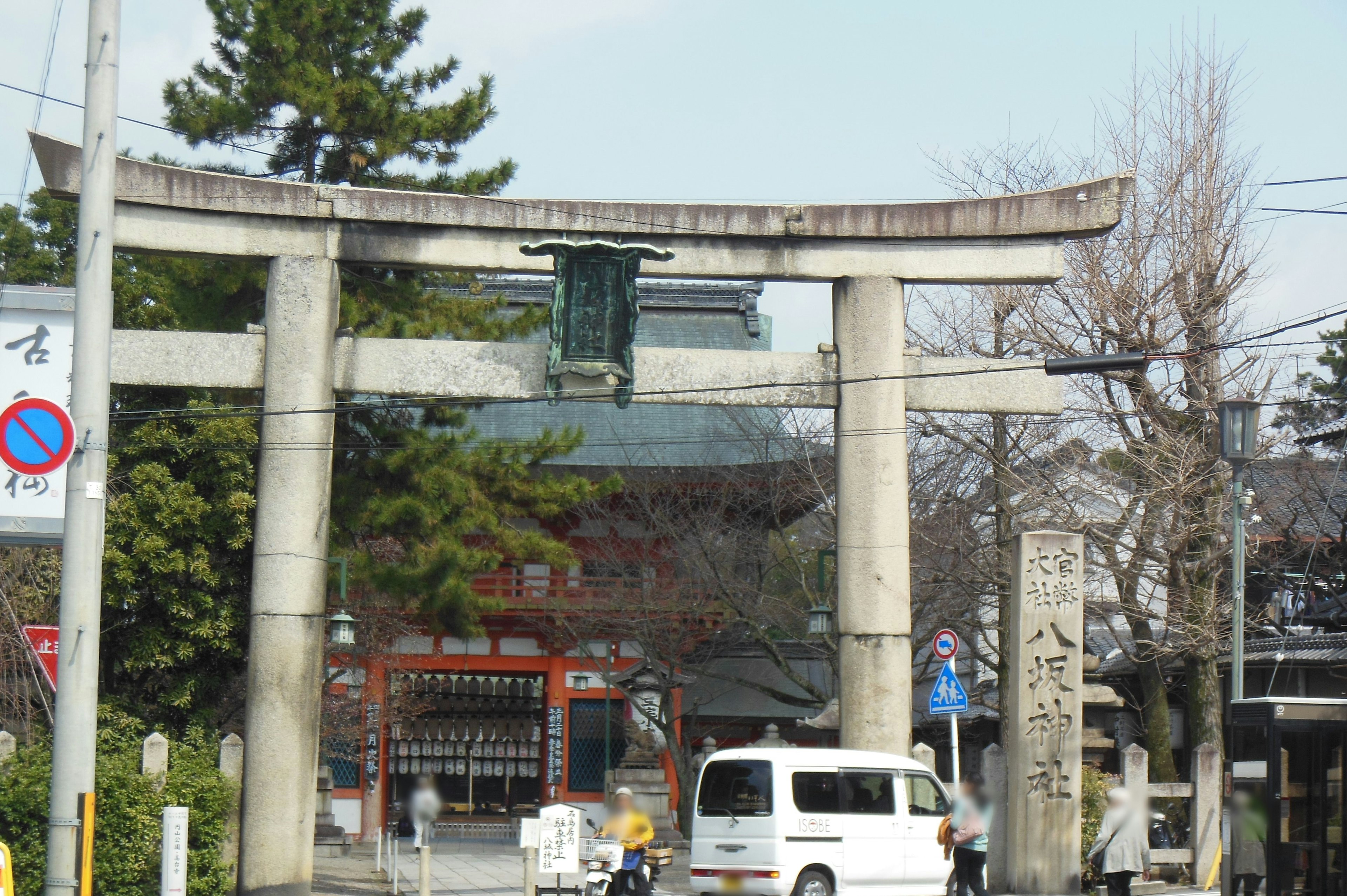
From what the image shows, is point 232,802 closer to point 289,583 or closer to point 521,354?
point 289,583

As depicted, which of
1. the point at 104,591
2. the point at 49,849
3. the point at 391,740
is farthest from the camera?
the point at 391,740

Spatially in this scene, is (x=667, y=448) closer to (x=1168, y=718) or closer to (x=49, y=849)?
(x=1168, y=718)

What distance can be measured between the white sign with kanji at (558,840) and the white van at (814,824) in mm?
1355

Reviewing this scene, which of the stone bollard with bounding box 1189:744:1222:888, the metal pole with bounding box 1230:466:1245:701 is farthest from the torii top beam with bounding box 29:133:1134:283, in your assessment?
the stone bollard with bounding box 1189:744:1222:888

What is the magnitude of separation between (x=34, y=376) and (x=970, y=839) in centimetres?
961

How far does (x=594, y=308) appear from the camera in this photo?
1505 cm

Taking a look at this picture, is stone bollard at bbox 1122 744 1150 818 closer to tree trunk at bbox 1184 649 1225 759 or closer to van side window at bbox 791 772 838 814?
van side window at bbox 791 772 838 814

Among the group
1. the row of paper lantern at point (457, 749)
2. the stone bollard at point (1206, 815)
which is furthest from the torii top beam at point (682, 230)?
the row of paper lantern at point (457, 749)

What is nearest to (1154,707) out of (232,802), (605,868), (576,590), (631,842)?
(576,590)

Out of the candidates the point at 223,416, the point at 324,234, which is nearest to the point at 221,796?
the point at 223,416

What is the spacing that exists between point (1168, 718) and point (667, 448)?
11283mm

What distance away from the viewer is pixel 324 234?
1513 cm

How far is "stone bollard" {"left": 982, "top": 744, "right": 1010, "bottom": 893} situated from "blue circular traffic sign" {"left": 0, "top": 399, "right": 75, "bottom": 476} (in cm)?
1102

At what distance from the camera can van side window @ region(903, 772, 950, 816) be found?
14.8 metres
